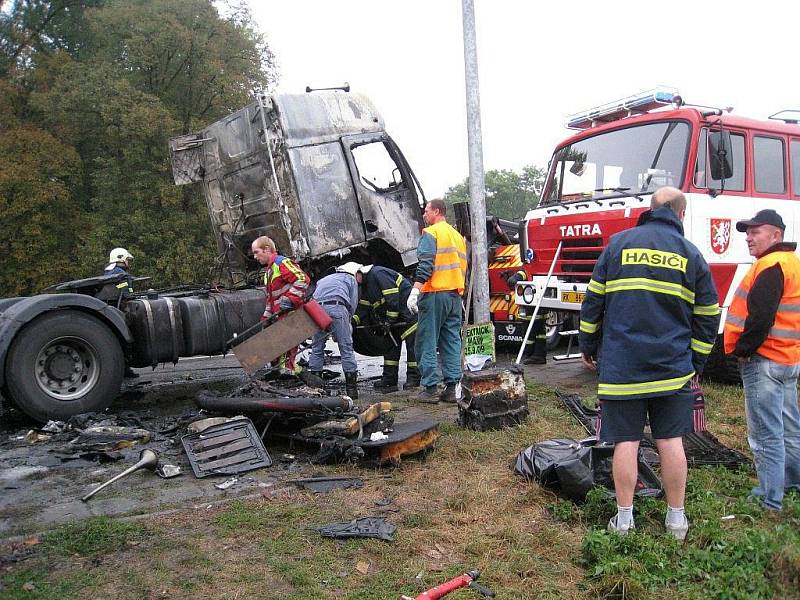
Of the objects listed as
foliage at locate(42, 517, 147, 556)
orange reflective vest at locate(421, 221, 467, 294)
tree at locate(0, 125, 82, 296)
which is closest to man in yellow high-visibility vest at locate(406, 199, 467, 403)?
orange reflective vest at locate(421, 221, 467, 294)

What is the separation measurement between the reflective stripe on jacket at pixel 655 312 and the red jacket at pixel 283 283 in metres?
3.76

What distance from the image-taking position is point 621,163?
271 inches

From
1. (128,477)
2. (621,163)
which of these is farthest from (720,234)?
(128,477)

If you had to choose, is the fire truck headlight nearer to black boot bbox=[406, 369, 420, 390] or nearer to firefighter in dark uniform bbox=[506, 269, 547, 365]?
firefighter in dark uniform bbox=[506, 269, 547, 365]

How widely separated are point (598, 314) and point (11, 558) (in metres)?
3.18

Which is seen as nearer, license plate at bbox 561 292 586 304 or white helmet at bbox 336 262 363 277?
white helmet at bbox 336 262 363 277

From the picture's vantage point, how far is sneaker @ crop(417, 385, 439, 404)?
6.45m

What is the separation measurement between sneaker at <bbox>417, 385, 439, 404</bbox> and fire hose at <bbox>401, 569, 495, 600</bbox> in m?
3.38

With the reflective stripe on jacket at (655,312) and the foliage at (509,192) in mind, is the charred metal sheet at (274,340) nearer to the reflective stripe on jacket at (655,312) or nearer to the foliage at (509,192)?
the reflective stripe on jacket at (655,312)

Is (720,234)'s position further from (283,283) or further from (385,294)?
(283,283)

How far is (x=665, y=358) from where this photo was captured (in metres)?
3.24

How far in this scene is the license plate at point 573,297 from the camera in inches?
281

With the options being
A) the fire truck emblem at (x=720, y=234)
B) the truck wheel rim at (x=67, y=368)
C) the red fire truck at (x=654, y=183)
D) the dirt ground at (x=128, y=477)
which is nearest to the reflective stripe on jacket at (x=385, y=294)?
the dirt ground at (x=128, y=477)

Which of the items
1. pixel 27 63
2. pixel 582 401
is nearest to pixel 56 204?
pixel 27 63
